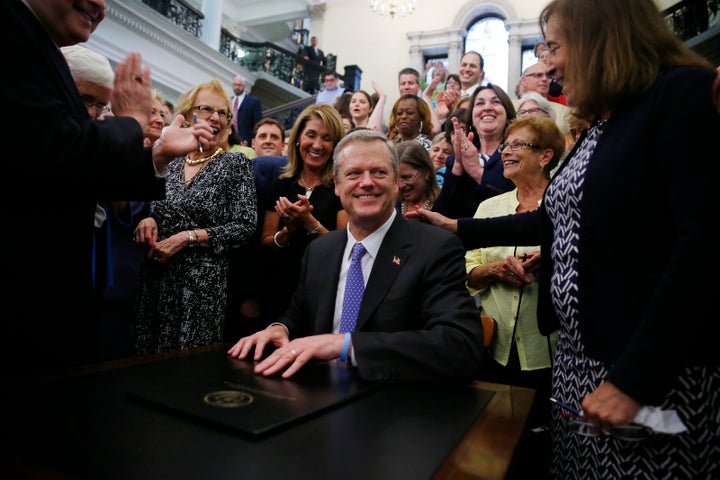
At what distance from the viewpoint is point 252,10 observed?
53.6ft

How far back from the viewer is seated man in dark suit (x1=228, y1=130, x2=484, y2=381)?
1209 mm

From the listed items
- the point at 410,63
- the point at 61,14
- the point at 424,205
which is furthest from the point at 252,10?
the point at 61,14

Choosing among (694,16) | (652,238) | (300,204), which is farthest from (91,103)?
(694,16)

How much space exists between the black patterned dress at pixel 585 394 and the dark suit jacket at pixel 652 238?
4 cm

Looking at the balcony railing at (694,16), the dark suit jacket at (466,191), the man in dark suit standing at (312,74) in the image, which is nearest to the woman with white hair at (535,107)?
the dark suit jacket at (466,191)

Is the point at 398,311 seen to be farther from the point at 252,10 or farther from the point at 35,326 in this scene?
the point at 252,10

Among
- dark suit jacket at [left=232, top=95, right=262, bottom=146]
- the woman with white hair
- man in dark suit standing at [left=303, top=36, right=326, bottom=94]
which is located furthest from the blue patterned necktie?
man in dark suit standing at [left=303, top=36, right=326, bottom=94]

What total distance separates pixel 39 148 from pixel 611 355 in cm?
117

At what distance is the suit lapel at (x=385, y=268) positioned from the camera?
147 cm

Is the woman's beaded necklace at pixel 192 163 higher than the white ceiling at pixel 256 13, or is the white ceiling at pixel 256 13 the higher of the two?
the white ceiling at pixel 256 13

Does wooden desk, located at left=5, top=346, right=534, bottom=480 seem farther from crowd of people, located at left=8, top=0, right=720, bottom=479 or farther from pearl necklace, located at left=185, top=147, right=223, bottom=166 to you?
pearl necklace, located at left=185, top=147, right=223, bottom=166

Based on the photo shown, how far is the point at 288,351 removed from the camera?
3.94ft

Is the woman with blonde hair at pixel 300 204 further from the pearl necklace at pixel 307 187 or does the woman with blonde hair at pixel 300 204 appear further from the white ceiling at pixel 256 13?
the white ceiling at pixel 256 13

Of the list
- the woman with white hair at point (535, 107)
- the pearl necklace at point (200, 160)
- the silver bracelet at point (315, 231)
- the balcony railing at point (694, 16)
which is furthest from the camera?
the balcony railing at point (694, 16)
